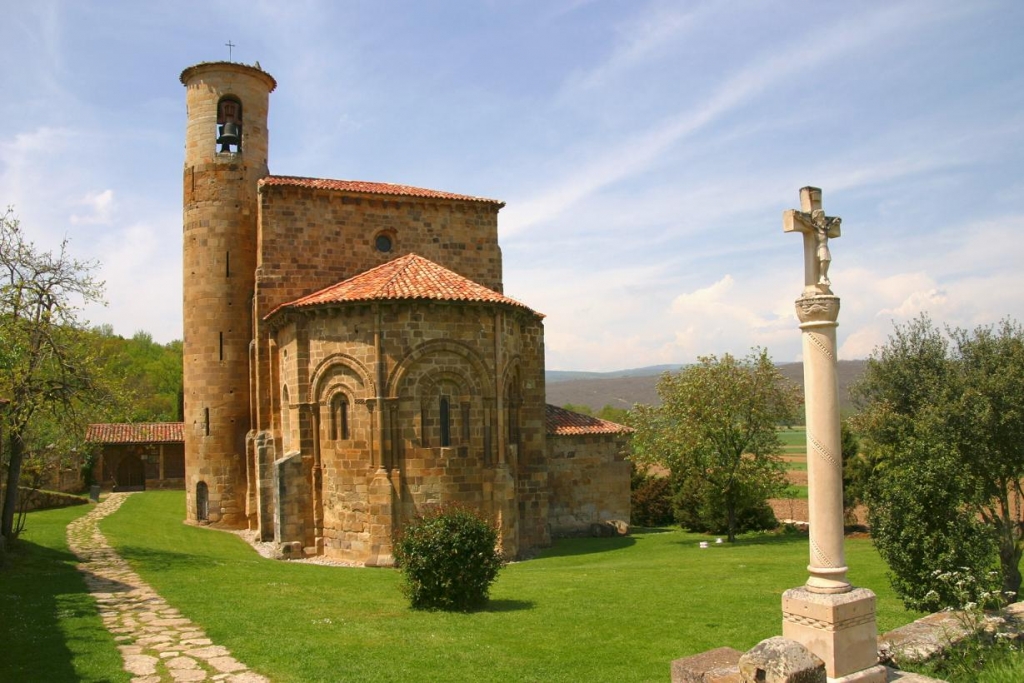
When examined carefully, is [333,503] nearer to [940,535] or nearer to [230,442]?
[230,442]

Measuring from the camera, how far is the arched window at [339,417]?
1805 cm

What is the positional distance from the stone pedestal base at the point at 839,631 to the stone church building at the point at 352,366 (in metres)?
10.9

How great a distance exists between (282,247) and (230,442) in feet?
22.6

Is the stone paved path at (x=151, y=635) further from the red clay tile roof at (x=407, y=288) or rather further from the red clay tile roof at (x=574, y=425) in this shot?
the red clay tile roof at (x=574, y=425)

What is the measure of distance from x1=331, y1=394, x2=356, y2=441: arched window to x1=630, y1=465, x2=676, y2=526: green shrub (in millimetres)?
16127

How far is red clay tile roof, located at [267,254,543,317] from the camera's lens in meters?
17.5

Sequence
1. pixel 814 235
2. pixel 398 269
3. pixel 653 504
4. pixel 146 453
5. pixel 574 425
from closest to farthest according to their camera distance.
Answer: pixel 814 235 → pixel 398 269 → pixel 574 425 → pixel 653 504 → pixel 146 453

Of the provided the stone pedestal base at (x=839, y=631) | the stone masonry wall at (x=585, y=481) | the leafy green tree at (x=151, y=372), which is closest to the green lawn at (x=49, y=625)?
the stone pedestal base at (x=839, y=631)

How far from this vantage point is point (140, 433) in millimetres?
37656

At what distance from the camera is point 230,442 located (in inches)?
952

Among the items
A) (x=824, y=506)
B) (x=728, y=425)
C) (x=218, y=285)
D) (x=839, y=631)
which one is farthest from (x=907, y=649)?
(x=218, y=285)

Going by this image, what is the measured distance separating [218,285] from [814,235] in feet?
67.1

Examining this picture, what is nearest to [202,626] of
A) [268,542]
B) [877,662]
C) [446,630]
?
[446,630]

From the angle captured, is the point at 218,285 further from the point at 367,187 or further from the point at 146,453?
the point at 146,453
